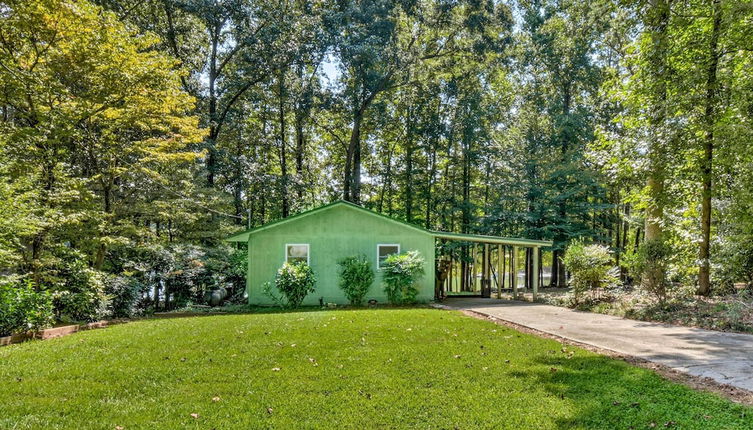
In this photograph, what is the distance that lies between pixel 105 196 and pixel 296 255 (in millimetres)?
6024

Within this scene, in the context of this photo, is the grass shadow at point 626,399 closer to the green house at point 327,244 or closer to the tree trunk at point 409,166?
the green house at point 327,244

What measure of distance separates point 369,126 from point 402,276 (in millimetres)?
12890

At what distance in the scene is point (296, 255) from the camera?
530 inches

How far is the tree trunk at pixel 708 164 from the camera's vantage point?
893 cm

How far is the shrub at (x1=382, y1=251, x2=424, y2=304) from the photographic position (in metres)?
12.8

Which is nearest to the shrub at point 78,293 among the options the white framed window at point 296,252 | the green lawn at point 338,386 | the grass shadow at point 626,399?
the green lawn at point 338,386

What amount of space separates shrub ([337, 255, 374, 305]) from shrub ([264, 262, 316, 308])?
3.44 ft

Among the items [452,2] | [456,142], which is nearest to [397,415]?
[452,2]

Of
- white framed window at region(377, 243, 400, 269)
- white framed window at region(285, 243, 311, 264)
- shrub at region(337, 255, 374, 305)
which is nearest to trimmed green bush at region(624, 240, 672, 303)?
white framed window at region(377, 243, 400, 269)

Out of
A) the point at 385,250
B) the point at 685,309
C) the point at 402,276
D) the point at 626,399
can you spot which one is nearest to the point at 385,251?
the point at 385,250

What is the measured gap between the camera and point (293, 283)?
41.3ft

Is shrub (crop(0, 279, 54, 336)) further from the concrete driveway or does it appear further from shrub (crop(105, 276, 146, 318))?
the concrete driveway

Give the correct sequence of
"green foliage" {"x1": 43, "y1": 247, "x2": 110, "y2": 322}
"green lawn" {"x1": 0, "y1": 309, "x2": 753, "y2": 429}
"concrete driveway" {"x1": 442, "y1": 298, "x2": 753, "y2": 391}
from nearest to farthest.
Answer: "green lawn" {"x1": 0, "y1": 309, "x2": 753, "y2": 429}, "concrete driveway" {"x1": 442, "y1": 298, "x2": 753, "y2": 391}, "green foliage" {"x1": 43, "y1": 247, "x2": 110, "y2": 322}

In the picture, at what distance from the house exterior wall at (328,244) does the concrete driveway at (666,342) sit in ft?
17.5
